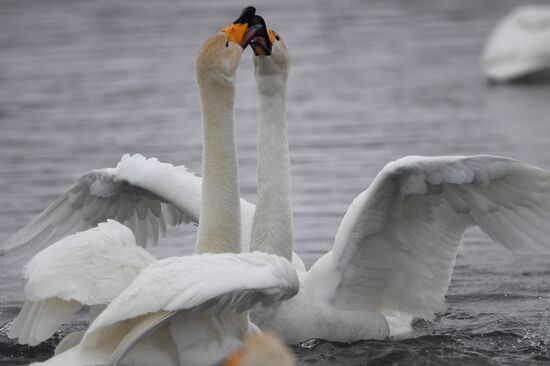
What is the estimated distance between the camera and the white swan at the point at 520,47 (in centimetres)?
1975

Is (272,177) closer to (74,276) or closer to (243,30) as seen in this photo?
(243,30)

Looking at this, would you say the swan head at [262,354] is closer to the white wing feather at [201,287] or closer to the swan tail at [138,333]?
the white wing feather at [201,287]

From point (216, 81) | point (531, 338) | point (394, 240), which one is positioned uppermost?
point (216, 81)

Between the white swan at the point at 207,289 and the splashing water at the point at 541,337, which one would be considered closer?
the white swan at the point at 207,289

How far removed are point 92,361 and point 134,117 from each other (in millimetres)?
11123

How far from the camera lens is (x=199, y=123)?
16938 mm

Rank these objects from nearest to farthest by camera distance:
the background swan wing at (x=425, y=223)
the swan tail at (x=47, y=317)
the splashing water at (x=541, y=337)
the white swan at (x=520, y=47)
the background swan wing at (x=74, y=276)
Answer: the background swan wing at (x=74, y=276) < the swan tail at (x=47, y=317) < the background swan wing at (x=425, y=223) < the splashing water at (x=541, y=337) < the white swan at (x=520, y=47)

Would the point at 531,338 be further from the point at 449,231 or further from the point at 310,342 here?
the point at 310,342

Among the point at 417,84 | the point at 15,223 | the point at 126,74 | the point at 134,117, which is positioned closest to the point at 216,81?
the point at 15,223

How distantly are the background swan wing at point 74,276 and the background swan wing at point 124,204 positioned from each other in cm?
173

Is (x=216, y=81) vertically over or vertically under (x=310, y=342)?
over

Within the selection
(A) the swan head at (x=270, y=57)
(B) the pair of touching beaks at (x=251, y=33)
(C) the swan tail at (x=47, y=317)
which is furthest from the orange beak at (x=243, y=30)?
(C) the swan tail at (x=47, y=317)

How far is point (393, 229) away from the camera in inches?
324

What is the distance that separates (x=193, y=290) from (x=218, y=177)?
1.41 meters
